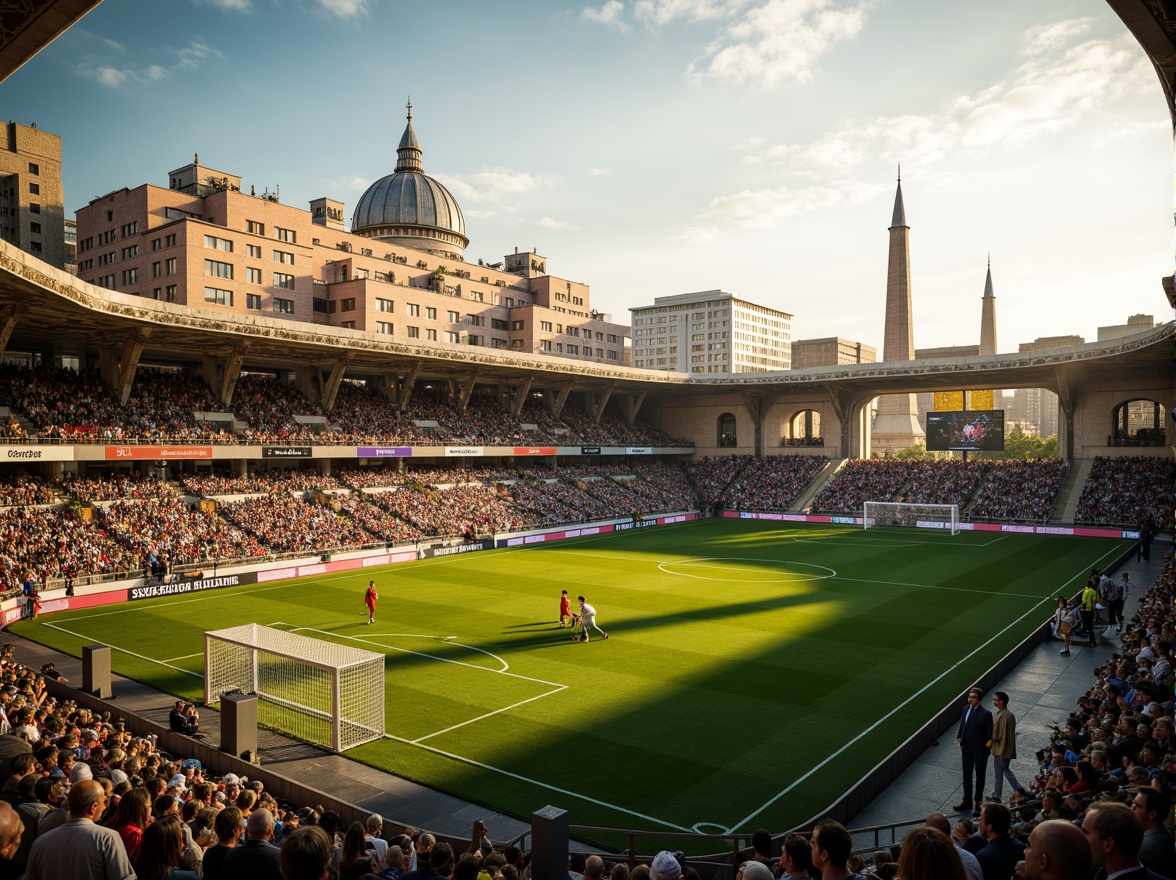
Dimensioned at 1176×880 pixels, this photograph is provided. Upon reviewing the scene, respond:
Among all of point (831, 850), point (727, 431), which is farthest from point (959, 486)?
point (831, 850)

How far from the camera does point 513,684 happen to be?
67.8ft

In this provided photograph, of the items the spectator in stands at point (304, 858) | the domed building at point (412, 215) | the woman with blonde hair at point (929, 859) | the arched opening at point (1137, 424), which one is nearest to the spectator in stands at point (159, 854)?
the spectator in stands at point (304, 858)

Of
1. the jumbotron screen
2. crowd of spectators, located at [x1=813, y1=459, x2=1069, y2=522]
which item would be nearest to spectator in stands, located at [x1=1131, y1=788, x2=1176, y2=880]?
crowd of spectators, located at [x1=813, y1=459, x2=1069, y2=522]

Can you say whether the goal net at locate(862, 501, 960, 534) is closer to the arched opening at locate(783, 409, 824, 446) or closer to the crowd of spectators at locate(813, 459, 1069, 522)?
the crowd of spectators at locate(813, 459, 1069, 522)

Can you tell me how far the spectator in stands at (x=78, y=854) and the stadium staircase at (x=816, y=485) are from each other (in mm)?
62100

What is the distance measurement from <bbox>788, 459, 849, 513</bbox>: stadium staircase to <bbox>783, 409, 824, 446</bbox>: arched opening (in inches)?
136

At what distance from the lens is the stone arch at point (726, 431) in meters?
77.1

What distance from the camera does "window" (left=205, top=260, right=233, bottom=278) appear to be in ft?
189

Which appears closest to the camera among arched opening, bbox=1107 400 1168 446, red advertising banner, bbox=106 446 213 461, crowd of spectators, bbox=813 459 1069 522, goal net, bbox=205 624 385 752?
goal net, bbox=205 624 385 752

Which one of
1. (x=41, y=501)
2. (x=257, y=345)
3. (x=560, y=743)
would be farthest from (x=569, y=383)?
(x=560, y=743)

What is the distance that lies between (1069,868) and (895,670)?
1958 centimetres

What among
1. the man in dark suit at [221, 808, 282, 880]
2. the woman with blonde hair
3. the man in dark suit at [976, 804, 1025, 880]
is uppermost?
the woman with blonde hair

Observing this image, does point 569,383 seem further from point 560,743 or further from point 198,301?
point 560,743

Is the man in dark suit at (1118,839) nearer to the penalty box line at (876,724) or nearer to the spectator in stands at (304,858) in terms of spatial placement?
the spectator in stands at (304,858)
